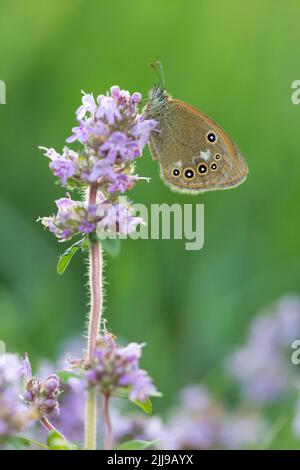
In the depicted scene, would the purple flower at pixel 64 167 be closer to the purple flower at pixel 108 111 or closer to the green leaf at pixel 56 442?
the purple flower at pixel 108 111

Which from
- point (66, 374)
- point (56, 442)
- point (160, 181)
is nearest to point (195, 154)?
point (66, 374)

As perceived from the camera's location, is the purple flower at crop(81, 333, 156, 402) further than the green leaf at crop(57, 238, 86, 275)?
No

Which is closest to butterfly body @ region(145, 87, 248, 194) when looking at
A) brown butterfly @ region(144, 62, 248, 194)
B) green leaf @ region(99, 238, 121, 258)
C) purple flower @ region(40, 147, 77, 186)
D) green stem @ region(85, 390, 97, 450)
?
brown butterfly @ region(144, 62, 248, 194)

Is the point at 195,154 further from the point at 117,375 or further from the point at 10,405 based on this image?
the point at 10,405

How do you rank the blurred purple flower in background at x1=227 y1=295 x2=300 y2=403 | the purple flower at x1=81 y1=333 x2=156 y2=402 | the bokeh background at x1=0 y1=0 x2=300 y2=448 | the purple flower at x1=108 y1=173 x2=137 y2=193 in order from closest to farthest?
the purple flower at x1=81 y1=333 x2=156 y2=402 < the purple flower at x1=108 y1=173 x2=137 y2=193 < the blurred purple flower in background at x1=227 y1=295 x2=300 y2=403 < the bokeh background at x1=0 y1=0 x2=300 y2=448

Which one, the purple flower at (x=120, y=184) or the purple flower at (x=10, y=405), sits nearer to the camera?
the purple flower at (x=10, y=405)

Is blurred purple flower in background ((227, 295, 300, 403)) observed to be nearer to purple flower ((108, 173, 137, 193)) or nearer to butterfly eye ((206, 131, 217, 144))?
butterfly eye ((206, 131, 217, 144))

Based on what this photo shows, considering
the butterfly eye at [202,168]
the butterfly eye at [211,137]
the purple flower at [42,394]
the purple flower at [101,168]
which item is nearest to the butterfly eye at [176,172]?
the butterfly eye at [202,168]
